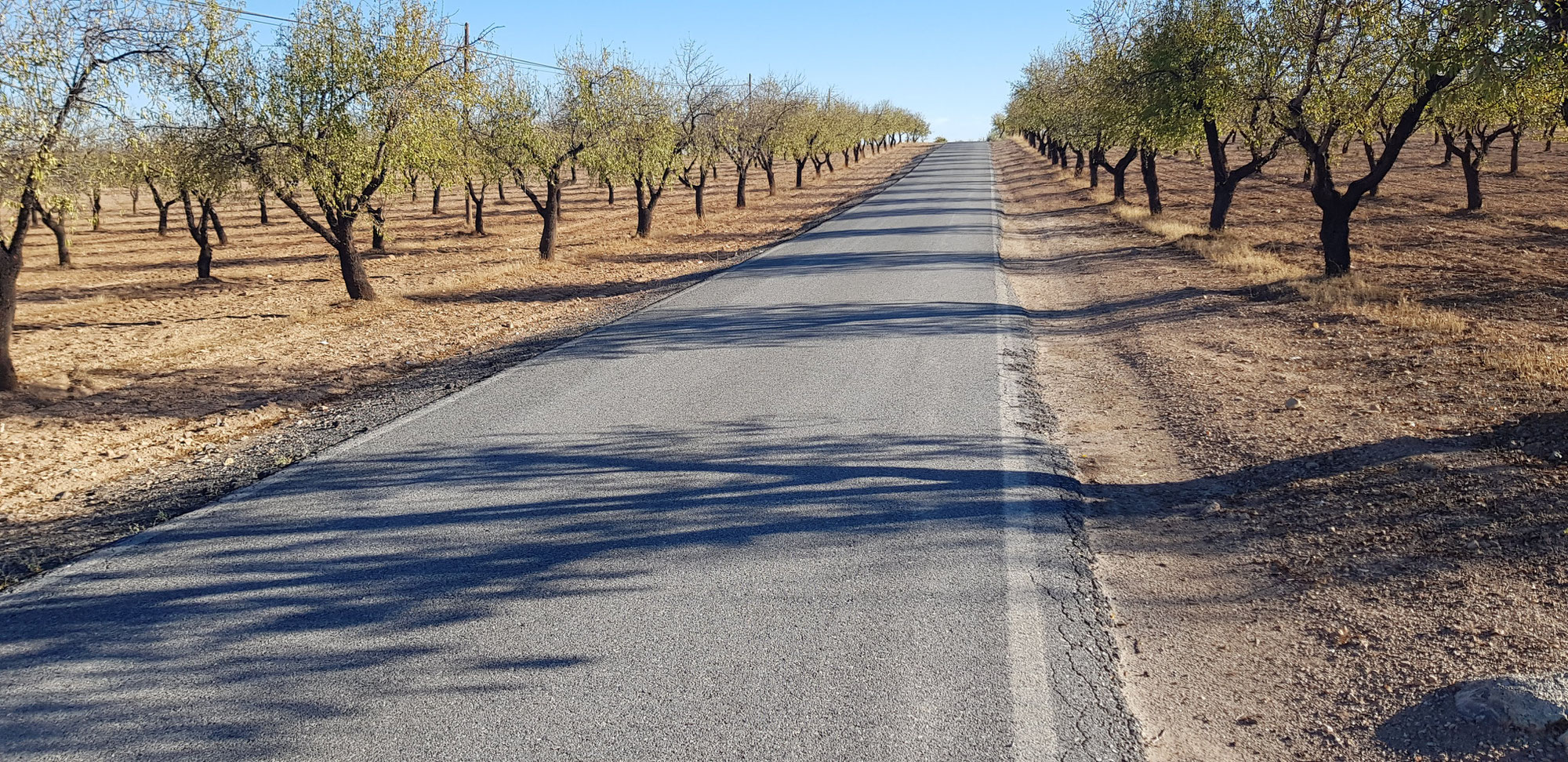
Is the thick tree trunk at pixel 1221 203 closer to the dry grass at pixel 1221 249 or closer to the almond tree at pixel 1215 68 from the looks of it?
the dry grass at pixel 1221 249

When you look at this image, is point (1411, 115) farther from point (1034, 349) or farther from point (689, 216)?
point (689, 216)

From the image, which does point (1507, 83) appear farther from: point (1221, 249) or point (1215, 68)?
point (1221, 249)

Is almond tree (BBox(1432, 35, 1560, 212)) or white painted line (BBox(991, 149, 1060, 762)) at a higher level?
almond tree (BBox(1432, 35, 1560, 212))

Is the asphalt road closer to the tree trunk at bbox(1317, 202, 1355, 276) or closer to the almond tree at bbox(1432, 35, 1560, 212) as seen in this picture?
the almond tree at bbox(1432, 35, 1560, 212)

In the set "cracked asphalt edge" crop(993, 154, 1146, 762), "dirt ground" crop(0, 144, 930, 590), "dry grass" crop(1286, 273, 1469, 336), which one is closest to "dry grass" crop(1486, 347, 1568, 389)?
"dry grass" crop(1286, 273, 1469, 336)

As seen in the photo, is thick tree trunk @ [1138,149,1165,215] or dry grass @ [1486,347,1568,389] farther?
thick tree trunk @ [1138,149,1165,215]

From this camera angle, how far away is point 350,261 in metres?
17.9

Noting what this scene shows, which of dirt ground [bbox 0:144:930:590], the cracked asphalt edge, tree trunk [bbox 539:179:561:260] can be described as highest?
tree trunk [bbox 539:179:561:260]

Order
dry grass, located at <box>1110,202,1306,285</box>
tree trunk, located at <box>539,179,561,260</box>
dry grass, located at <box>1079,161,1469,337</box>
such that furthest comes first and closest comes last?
tree trunk, located at <box>539,179,561,260</box> → dry grass, located at <box>1110,202,1306,285</box> → dry grass, located at <box>1079,161,1469,337</box>

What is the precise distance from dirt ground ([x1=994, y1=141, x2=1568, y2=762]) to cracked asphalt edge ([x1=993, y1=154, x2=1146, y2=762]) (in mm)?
109

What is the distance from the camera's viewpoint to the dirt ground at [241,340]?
6.85 meters

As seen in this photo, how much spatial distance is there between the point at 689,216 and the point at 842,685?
37633 mm

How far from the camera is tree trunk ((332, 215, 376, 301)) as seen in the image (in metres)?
17.5

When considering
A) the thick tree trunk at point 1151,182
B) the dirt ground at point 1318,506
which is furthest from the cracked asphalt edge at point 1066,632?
the thick tree trunk at point 1151,182
